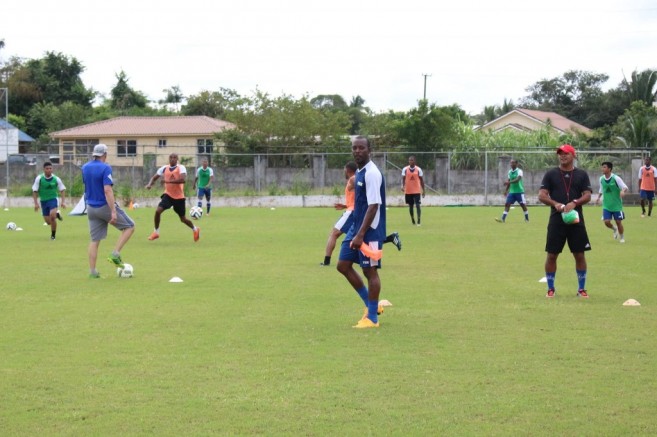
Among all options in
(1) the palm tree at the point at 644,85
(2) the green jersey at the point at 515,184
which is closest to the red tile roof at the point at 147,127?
(1) the palm tree at the point at 644,85

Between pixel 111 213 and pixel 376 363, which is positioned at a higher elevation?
pixel 111 213

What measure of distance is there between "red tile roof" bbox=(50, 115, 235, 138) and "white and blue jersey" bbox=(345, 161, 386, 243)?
6345 cm

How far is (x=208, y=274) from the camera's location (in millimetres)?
Answer: 15703

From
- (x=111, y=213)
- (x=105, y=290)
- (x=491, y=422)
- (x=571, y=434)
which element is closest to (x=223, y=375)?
(x=491, y=422)

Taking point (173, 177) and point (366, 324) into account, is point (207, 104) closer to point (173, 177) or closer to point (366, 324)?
point (173, 177)

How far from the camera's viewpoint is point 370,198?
10.1 meters

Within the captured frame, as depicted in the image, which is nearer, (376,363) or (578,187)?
(376,363)

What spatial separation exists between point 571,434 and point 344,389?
6.26 feet

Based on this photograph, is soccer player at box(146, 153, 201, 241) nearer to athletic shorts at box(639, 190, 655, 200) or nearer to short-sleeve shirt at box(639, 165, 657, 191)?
short-sleeve shirt at box(639, 165, 657, 191)

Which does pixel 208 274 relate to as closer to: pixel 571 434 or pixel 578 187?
pixel 578 187

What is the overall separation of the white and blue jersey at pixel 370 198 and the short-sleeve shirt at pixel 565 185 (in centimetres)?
313

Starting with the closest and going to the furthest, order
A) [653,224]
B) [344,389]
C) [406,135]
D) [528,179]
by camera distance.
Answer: [344,389] < [653,224] < [528,179] < [406,135]

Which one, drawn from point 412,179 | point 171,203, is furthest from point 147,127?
point 171,203

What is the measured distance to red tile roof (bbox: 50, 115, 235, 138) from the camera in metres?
74.4
